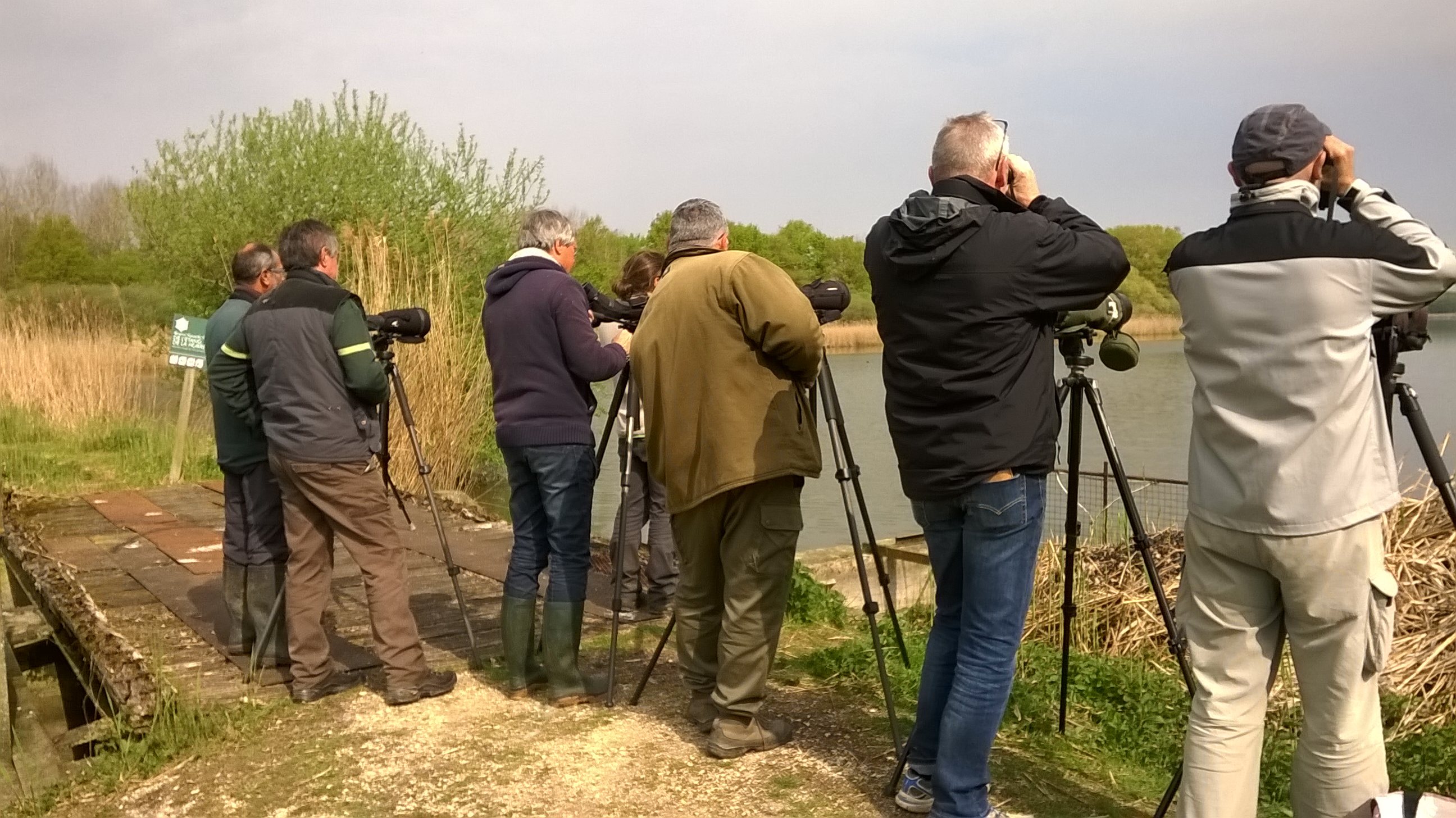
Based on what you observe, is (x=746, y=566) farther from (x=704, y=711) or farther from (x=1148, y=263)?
(x=1148, y=263)

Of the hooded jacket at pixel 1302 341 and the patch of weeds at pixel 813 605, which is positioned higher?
the hooded jacket at pixel 1302 341

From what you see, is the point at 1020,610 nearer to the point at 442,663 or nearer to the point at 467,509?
the point at 442,663

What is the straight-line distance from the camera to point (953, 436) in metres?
2.84

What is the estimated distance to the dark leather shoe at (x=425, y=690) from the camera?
168 inches

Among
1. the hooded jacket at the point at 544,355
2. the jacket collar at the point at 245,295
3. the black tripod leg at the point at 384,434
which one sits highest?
the jacket collar at the point at 245,295

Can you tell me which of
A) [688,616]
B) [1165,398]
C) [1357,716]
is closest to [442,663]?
[688,616]

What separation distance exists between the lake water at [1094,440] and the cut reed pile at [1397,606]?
0.31 m

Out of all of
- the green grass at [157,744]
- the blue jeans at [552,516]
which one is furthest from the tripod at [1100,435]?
the green grass at [157,744]

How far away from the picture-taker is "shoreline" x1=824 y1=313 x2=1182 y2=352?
19.0 m

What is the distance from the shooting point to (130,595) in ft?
19.8

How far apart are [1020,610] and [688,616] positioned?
124 centimetres

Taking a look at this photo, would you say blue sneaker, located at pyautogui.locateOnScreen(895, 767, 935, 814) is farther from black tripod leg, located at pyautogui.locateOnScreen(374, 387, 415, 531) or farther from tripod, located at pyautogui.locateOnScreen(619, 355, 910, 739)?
black tripod leg, located at pyautogui.locateOnScreen(374, 387, 415, 531)

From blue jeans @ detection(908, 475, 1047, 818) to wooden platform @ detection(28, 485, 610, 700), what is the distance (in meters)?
2.51

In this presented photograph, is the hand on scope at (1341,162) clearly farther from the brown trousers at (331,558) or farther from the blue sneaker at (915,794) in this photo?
the brown trousers at (331,558)
